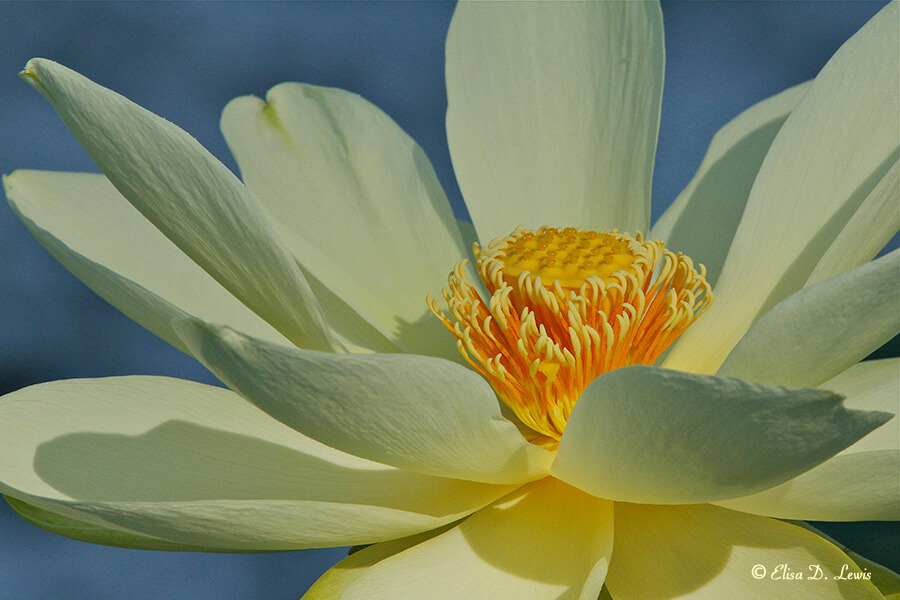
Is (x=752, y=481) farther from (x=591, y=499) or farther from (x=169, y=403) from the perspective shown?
(x=169, y=403)

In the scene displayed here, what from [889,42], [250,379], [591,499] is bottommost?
[591,499]

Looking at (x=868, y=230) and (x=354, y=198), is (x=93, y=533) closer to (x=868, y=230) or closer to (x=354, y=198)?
(x=354, y=198)

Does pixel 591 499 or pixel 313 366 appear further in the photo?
pixel 591 499

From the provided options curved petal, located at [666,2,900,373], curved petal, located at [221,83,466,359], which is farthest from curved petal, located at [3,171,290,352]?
curved petal, located at [666,2,900,373]

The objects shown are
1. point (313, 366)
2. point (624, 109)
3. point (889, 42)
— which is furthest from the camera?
point (624, 109)

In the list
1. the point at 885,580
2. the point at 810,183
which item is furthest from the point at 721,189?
the point at 885,580

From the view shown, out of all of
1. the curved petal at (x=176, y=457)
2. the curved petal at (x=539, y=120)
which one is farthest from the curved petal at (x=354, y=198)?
the curved petal at (x=176, y=457)

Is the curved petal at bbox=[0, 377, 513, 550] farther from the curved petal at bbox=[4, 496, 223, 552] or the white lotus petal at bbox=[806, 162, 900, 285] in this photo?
the white lotus petal at bbox=[806, 162, 900, 285]

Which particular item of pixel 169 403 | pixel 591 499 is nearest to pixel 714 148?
pixel 591 499
